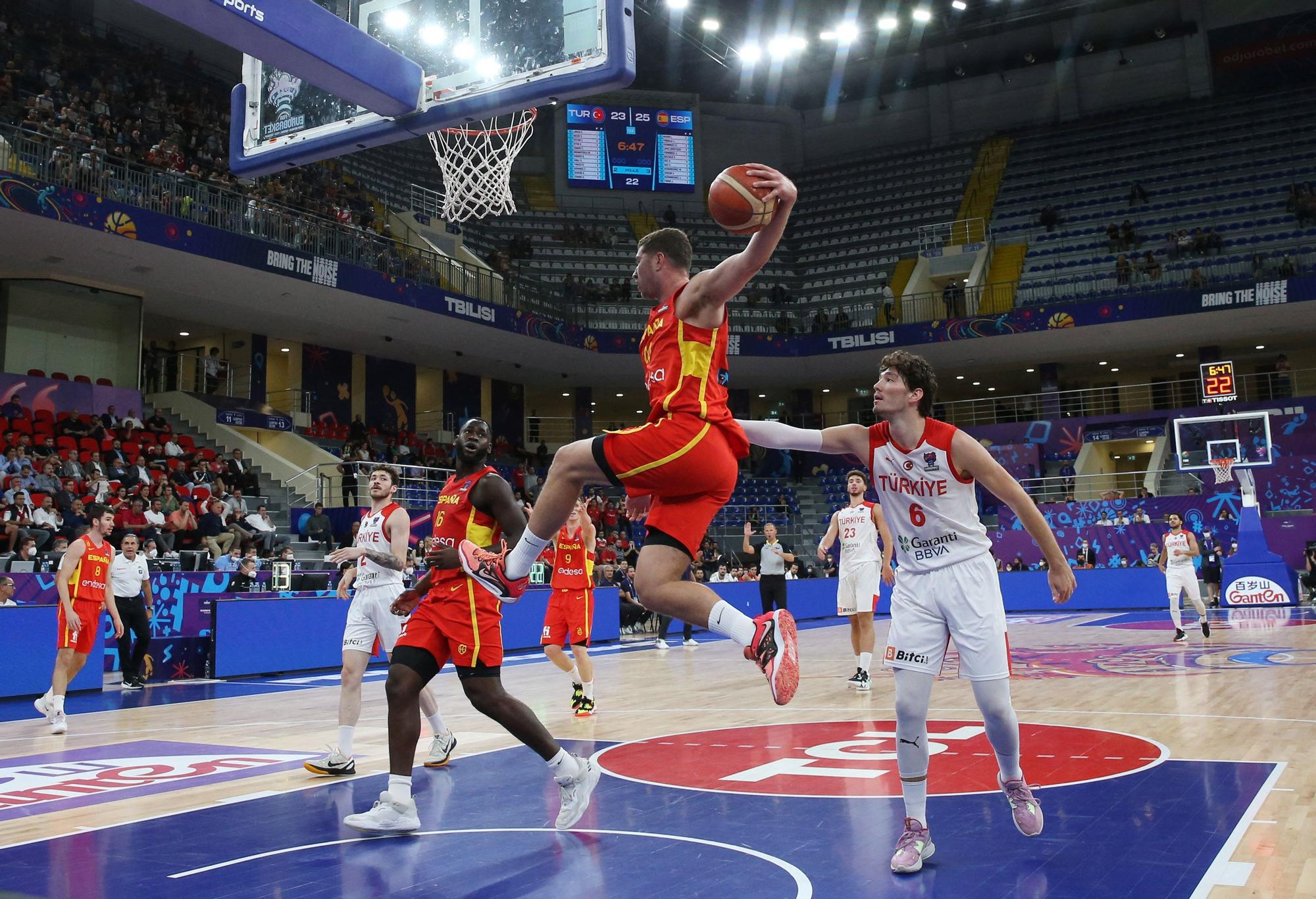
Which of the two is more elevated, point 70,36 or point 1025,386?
point 70,36

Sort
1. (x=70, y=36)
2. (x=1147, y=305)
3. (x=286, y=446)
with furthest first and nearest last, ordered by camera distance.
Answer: (x=1147, y=305) → (x=286, y=446) → (x=70, y=36)

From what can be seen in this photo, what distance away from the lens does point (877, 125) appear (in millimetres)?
39812

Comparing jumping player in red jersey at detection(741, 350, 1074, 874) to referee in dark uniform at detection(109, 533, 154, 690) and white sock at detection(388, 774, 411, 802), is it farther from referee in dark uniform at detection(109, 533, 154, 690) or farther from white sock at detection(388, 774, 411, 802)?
referee in dark uniform at detection(109, 533, 154, 690)

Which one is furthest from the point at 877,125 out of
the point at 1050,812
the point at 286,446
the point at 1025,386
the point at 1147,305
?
the point at 1050,812

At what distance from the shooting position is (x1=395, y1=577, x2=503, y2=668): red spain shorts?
17.3ft

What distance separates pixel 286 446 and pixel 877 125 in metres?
25.3

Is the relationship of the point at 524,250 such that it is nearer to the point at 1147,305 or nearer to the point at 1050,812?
the point at 1147,305

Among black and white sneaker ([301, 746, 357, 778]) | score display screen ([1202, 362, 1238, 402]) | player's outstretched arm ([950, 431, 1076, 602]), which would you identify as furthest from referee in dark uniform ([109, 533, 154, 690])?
score display screen ([1202, 362, 1238, 402])

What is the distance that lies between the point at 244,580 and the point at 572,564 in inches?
300

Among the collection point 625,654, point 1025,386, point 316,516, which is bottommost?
point 625,654

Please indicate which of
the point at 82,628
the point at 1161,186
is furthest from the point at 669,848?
the point at 1161,186

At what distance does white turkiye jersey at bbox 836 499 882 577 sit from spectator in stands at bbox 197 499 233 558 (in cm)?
1119

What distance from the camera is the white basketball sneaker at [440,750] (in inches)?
270

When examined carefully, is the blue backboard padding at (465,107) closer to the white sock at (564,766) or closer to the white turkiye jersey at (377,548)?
the white turkiye jersey at (377,548)
